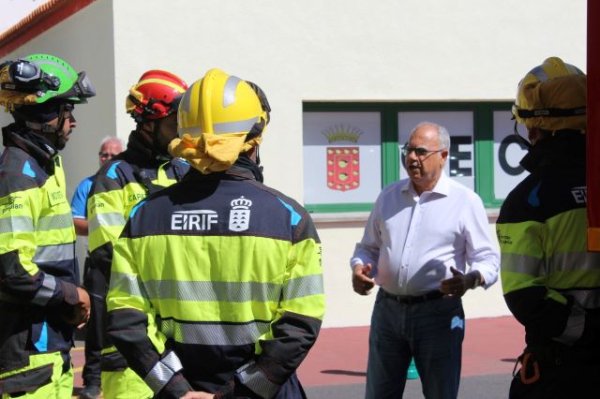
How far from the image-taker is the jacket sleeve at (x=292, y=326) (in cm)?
334

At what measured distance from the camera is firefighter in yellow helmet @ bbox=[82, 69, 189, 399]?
498 centimetres

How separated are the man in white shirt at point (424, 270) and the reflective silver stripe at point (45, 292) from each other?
2014 mm

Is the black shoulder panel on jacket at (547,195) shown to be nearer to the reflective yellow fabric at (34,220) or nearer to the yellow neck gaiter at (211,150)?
the yellow neck gaiter at (211,150)

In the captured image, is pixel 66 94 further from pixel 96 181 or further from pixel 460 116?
pixel 460 116

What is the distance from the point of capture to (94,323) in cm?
701

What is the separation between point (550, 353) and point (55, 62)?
2.73 m

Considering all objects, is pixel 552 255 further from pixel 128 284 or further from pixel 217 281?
pixel 128 284

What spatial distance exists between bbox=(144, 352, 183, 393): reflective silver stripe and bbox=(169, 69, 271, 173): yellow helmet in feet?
2.15

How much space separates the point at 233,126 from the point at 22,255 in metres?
1.47

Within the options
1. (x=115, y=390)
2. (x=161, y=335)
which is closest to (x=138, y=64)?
(x=115, y=390)

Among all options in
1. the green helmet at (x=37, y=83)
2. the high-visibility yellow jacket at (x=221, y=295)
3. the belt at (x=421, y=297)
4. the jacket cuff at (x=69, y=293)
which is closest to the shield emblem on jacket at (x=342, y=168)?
the belt at (x=421, y=297)

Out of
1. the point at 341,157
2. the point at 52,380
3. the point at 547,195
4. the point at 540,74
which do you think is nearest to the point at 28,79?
the point at 52,380

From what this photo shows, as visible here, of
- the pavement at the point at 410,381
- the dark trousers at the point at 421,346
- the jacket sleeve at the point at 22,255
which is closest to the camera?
the jacket sleeve at the point at 22,255

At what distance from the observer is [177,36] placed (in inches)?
428
